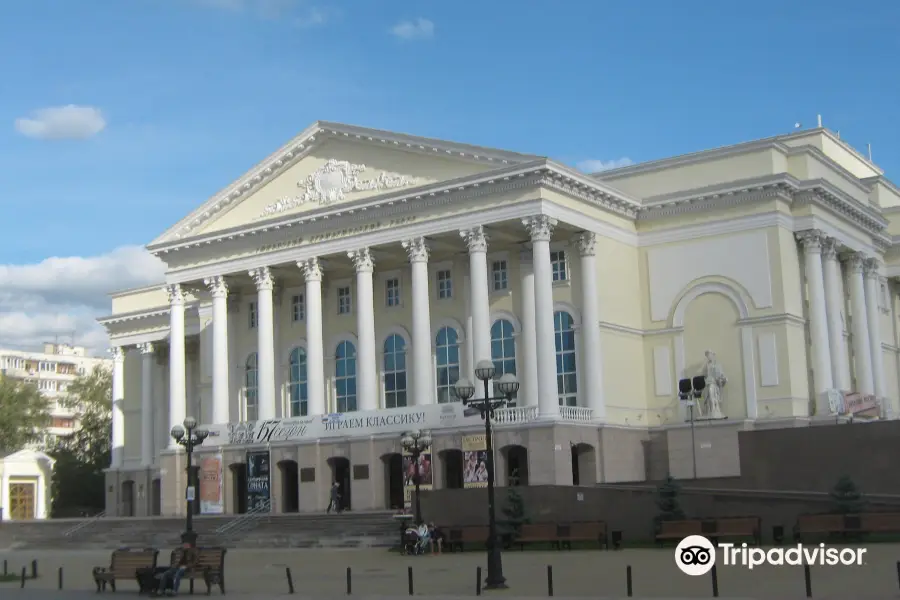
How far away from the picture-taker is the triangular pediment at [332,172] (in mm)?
46188

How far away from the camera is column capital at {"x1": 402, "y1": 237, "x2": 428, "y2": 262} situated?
4666 centimetres

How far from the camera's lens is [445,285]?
5000 centimetres

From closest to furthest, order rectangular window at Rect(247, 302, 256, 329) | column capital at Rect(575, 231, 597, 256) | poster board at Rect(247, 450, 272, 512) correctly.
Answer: column capital at Rect(575, 231, 597, 256) → poster board at Rect(247, 450, 272, 512) → rectangular window at Rect(247, 302, 256, 329)

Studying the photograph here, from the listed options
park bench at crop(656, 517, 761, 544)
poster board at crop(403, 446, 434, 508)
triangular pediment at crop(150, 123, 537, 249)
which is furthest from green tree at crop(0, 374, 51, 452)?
park bench at crop(656, 517, 761, 544)

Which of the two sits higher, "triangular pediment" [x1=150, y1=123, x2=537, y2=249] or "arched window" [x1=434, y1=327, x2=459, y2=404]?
"triangular pediment" [x1=150, y1=123, x2=537, y2=249]

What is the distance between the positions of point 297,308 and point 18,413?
103ft

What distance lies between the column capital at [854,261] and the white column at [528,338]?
14237mm

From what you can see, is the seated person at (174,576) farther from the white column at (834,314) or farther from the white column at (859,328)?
the white column at (859,328)

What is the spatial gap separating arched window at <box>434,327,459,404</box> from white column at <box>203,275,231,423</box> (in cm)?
948

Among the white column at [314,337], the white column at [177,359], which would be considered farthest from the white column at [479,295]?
the white column at [177,359]

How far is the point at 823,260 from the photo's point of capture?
47.7 m

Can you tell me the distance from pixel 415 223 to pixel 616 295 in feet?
27.2

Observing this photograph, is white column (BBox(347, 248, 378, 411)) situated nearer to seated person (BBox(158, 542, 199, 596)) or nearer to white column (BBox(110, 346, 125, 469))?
white column (BBox(110, 346, 125, 469))

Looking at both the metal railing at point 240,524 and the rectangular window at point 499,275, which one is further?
the rectangular window at point 499,275
